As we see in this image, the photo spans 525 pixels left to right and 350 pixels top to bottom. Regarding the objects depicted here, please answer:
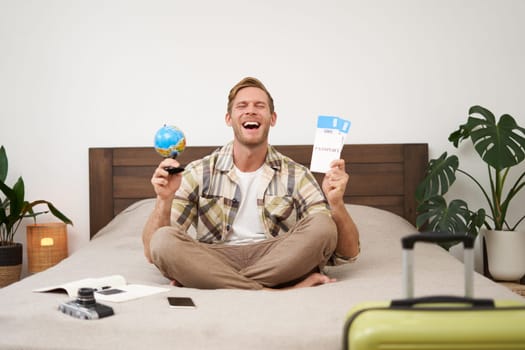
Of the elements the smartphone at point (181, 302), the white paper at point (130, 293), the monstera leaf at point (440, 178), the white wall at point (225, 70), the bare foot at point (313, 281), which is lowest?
the bare foot at point (313, 281)

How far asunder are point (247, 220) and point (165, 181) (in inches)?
16.0

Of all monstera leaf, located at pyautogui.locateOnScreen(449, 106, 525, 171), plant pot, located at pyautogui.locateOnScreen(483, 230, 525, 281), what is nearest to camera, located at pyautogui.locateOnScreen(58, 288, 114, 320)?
monstera leaf, located at pyautogui.locateOnScreen(449, 106, 525, 171)

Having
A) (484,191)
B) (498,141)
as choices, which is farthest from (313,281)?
(484,191)

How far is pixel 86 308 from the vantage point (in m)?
1.62

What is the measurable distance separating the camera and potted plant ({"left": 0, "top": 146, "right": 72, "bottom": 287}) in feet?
5.18

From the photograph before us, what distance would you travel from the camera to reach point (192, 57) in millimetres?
3385

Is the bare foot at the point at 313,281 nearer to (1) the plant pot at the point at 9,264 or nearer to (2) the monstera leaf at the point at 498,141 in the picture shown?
(2) the monstera leaf at the point at 498,141

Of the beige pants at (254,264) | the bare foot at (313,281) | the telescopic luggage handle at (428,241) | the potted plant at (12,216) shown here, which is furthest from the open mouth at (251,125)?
the potted plant at (12,216)

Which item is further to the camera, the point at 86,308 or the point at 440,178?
the point at 440,178

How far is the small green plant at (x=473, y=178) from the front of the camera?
109 inches

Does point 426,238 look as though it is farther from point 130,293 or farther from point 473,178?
point 473,178

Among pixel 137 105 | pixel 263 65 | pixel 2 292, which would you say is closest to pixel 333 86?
pixel 263 65

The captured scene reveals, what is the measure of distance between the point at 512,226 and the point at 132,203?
7.26 feet

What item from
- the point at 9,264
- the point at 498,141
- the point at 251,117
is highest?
the point at 251,117
